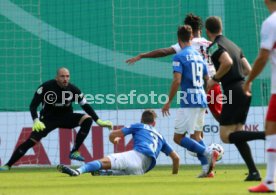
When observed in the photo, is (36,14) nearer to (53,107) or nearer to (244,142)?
(53,107)

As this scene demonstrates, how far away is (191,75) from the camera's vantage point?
39.4 feet

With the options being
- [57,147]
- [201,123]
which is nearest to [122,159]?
[201,123]

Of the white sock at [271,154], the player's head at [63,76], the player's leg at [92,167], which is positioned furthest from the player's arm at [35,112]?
the white sock at [271,154]

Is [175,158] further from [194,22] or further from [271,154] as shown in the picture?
[271,154]

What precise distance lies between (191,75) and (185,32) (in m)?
0.59

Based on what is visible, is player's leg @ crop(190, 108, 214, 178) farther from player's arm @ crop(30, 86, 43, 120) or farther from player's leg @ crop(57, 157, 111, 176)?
player's arm @ crop(30, 86, 43, 120)

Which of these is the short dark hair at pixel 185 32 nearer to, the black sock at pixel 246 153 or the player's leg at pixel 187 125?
the player's leg at pixel 187 125

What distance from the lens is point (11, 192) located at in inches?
333

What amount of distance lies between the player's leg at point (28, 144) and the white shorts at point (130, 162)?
3.68m

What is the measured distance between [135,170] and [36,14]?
7856mm

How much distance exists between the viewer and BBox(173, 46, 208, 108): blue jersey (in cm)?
1189

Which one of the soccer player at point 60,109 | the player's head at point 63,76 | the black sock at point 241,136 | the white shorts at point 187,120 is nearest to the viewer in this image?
the black sock at point 241,136

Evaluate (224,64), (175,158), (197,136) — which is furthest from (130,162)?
(224,64)

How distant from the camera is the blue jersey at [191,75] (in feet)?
39.0
